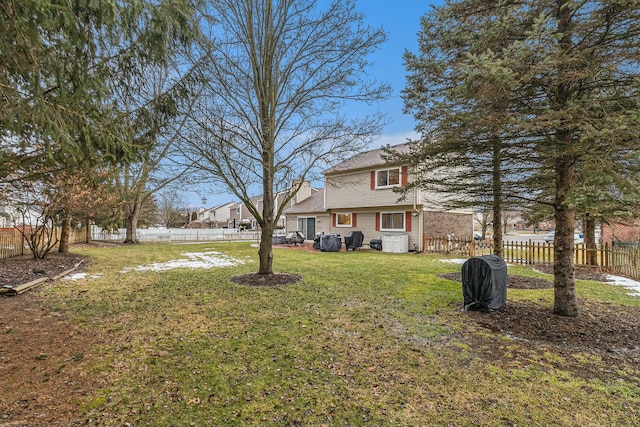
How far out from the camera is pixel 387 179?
17.2 metres

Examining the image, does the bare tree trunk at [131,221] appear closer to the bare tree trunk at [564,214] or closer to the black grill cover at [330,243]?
the black grill cover at [330,243]

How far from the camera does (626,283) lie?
8078 mm

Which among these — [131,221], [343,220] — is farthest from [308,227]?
[131,221]

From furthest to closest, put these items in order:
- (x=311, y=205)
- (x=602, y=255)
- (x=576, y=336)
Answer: (x=311, y=205), (x=602, y=255), (x=576, y=336)

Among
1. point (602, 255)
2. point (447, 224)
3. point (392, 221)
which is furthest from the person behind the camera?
point (392, 221)

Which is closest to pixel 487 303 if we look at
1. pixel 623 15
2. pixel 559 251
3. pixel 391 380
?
pixel 559 251

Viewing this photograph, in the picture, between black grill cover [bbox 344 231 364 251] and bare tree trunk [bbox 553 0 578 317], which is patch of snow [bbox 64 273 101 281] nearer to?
bare tree trunk [bbox 553 0 578 317]

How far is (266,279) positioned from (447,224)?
12803 mm

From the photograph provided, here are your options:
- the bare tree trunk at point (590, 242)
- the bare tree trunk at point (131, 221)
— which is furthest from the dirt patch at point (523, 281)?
the bare tree trunk at point (131, 221)

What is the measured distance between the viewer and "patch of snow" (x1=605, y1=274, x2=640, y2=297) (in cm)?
709

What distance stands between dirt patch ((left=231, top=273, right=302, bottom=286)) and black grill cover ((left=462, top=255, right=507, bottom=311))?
4137 millimetres

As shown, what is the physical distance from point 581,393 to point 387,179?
1477 cm

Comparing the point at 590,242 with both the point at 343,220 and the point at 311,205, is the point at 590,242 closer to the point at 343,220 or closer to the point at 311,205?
the point at 343,220

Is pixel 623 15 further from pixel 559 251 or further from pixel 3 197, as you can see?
pixel 3 197
